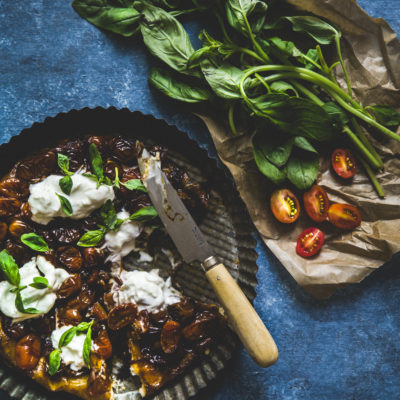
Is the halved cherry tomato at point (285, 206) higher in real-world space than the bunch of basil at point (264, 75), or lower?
lower

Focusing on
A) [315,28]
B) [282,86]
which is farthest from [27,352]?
[315,28]

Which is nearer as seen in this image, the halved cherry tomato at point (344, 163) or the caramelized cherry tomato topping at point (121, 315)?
the caramelized cherry tomato topping at point (121, 315)

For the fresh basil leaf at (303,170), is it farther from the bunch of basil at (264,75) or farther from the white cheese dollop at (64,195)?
the white cheese dollop at (64,195)

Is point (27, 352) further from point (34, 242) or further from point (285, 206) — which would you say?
point (285, 206)

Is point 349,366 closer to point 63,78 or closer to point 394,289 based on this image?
point 394,289

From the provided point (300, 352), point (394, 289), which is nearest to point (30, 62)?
point (300, 352)

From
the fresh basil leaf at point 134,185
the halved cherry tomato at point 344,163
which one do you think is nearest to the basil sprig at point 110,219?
the fresh basil leaf at point 134,185
